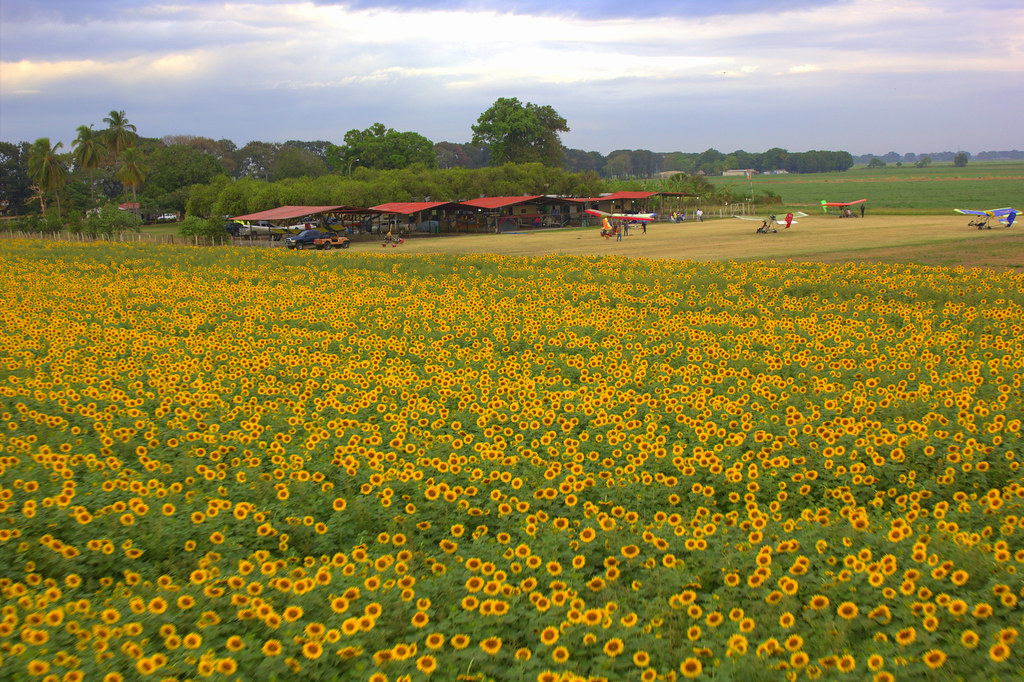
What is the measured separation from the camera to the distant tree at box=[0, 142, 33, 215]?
87938 millimetres

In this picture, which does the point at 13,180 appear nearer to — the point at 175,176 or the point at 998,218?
the point at 175,176

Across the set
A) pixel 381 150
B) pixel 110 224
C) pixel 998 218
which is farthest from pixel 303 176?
pixel 998 218

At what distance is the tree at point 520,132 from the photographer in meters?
92.7

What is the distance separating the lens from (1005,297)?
46.5ft

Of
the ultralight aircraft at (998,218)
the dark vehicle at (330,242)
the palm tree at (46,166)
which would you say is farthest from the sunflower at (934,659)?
the palm tree at (46,166)

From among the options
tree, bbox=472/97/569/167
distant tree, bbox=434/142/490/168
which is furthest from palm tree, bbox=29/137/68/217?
distant tree, bbox=434/142/490/168

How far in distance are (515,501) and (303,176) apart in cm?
8444

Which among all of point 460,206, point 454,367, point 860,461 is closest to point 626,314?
point 454,367

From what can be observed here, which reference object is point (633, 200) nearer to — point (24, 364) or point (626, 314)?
point (626, 314)

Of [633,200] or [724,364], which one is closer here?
[724,364]

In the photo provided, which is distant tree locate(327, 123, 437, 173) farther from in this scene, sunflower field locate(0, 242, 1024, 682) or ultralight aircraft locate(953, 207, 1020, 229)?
sunflower field locate(0, 242, 1024, 682)

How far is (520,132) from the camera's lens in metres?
93.4

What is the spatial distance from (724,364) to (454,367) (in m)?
3.65

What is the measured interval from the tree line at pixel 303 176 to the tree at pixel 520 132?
5.3 inches
